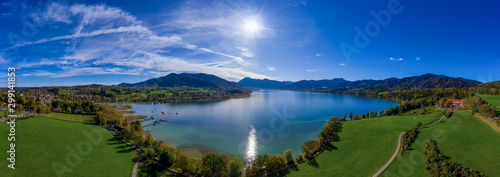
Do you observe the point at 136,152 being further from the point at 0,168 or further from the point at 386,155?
the point at 386,155

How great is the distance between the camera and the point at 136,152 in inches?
1357

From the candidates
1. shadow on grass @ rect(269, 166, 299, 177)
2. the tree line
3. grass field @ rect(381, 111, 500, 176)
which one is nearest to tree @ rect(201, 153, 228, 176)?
shadow on grass @ rect(269, 166, 299, 177)

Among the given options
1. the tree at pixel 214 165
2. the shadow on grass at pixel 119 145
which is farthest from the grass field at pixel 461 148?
the shadow on grass at pixel 119 145

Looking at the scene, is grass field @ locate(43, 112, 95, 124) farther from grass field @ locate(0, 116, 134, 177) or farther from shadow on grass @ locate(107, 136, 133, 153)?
shadow on grass @ locate(107, 136, 133, 153)

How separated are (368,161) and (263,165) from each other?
18.0 m

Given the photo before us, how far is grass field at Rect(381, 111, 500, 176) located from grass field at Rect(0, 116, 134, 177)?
4309 centimetres

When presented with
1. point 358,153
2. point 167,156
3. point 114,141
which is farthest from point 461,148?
point 114,141

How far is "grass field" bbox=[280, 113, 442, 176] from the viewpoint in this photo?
1086 inches

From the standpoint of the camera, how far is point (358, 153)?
33.2m

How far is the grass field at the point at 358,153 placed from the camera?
90.5ft

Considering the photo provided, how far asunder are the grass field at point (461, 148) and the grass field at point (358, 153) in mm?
2774

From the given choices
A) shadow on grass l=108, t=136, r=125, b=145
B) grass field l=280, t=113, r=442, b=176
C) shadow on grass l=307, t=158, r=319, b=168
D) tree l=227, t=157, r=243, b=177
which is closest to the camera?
tree l=227, t=157, r=243, b=177

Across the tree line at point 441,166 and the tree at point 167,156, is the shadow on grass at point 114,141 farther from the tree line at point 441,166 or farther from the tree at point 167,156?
the tree line at point 441,166

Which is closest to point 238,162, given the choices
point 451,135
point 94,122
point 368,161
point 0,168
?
point 368,161
